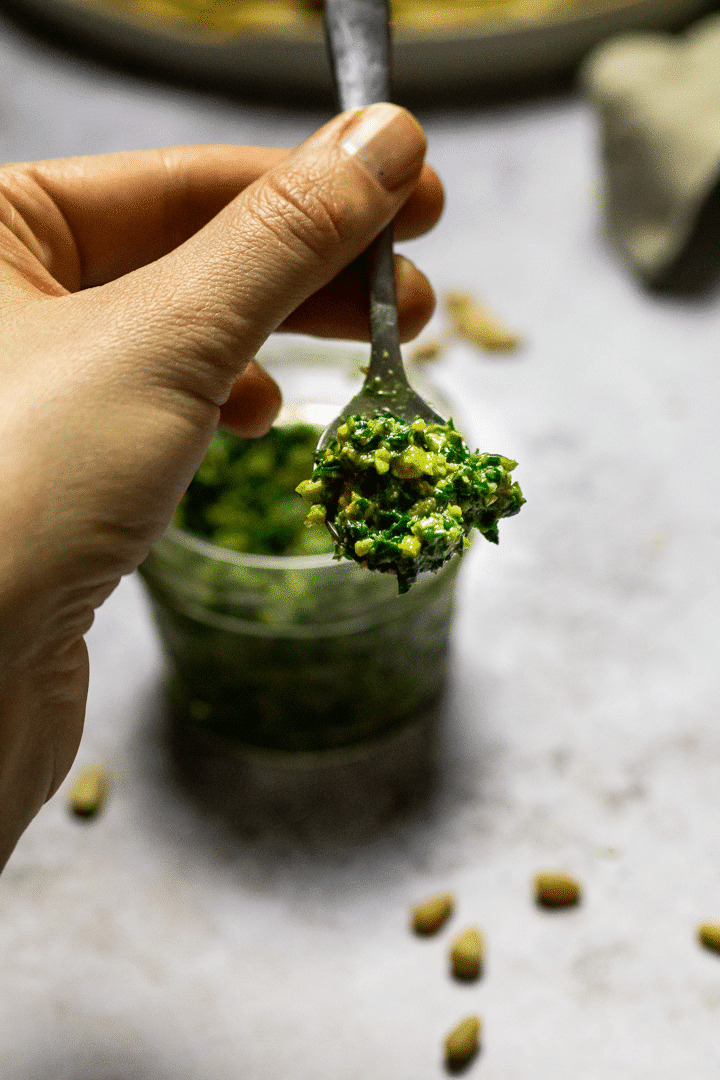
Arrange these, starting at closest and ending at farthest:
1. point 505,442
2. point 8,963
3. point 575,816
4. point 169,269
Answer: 1. point 169,269
2. point 8,963
3. point 575,816
4. point 505,442

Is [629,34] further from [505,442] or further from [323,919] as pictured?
[323,919]

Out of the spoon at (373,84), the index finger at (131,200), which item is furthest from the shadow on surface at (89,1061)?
the index finger at (131,200)

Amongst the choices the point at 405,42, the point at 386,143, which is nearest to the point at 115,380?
the point at 386,143

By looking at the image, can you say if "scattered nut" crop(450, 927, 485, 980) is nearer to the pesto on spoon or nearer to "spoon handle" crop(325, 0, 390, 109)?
the pesto on spoon

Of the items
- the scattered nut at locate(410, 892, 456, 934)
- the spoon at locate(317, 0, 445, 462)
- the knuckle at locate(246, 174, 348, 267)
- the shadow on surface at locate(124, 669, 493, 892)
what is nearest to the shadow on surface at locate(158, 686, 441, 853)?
the shadow on surface at locate(124, 669, 493, 892)

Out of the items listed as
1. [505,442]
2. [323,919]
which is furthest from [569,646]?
[323,919]

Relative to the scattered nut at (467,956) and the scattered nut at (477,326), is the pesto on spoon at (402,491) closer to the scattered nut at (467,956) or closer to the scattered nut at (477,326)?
the scattered nut at (467,956)
